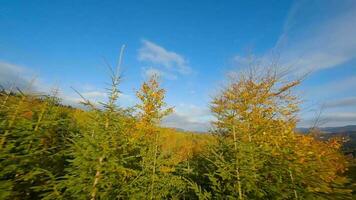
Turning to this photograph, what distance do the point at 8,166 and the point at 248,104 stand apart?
10.9 meters

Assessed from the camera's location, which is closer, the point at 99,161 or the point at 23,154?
the point at 99,161

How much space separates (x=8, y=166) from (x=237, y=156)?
4845 millimetres

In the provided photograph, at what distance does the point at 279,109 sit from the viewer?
13.3m


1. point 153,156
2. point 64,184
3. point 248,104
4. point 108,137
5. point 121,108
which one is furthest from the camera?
point 248,104

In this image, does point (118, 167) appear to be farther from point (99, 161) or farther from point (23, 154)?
point (23, 154)

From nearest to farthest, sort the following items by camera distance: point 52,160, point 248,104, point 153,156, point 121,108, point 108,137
Result: point 108,137, point 121,108, point 52,160, point 153,156, point 248,104

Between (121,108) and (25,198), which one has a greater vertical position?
(121,108)

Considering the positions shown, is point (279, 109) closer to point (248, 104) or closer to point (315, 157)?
point (248, 104)

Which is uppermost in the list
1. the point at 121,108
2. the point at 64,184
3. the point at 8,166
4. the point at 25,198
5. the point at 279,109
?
the point at 279,109

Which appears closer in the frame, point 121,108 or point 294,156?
point 294,156

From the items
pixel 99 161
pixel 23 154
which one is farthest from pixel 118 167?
pixel 23 154

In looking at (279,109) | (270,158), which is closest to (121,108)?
(270,158)

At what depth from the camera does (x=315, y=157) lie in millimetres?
5586

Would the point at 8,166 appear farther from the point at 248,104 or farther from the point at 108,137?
the point at 248,104
